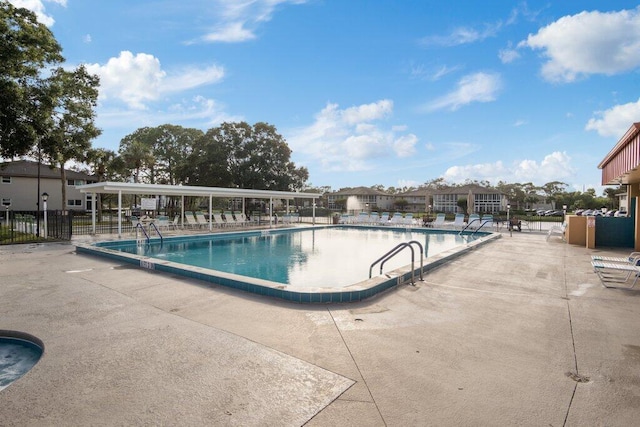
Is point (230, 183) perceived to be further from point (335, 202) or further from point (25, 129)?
point (335, 202)


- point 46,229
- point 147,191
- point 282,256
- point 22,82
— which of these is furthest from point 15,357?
point 22,82

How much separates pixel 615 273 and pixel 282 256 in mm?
8379

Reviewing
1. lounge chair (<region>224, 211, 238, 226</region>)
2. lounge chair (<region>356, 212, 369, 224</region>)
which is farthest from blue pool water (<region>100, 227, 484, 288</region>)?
lounge chair (<region>356, 212, 369, 224</region>)

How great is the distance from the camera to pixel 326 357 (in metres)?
3.31

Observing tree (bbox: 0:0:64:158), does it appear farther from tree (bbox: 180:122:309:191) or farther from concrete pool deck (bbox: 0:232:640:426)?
tree (bbox: 180:122:309:191)

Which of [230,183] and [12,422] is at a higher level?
[230,183]

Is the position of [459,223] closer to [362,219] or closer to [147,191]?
[362,219]

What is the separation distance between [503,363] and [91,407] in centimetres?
336

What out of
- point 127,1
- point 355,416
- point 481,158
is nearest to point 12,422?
point 355,416

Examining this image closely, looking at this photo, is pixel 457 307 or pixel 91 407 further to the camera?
pixel 457 307

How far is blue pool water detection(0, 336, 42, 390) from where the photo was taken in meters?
3.25

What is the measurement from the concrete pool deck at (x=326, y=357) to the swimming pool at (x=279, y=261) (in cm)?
31

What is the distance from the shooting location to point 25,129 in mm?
12844

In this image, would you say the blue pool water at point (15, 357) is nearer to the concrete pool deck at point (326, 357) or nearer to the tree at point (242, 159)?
the concrete pool deck at point (326, 357)
